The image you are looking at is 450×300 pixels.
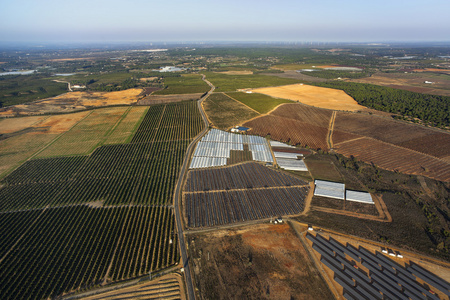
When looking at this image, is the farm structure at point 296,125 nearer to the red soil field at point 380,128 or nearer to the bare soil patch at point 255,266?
the red soil field at point 380,128

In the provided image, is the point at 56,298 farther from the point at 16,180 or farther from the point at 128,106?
the point at 128,106

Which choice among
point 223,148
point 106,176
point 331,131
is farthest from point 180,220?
point 331,131

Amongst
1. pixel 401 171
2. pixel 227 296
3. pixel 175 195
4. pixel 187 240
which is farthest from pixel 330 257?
pixel 401 171

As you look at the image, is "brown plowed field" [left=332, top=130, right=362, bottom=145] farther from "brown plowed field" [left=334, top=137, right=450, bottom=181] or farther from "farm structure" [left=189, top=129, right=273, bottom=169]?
"farm structure" [left=189, top=129, right=273, bottom=169]

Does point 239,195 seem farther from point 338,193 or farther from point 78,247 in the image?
point 78,247

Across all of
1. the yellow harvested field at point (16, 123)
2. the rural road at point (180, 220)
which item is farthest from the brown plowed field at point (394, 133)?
the yellow harvested field at point (16, 123)

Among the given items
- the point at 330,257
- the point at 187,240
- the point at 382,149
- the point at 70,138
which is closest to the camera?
the point at 330,257
